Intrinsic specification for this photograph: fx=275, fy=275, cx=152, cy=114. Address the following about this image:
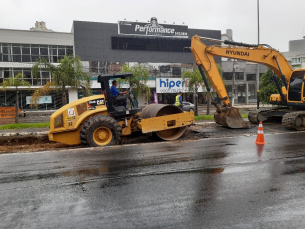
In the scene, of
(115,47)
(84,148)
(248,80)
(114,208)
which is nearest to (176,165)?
(114,208)

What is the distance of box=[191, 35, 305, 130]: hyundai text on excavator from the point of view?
40.8 ft

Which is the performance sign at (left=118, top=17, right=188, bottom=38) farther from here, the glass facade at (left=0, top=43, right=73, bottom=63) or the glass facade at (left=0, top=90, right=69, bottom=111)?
the glass facade at (left=0, top=90, right=69, bottom=111)

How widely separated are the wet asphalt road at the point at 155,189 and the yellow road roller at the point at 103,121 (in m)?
1.01

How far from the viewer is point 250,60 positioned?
13039mm

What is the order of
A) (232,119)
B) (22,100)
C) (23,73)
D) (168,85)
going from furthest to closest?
(168,85)
(22,100)
(23,73)
(232,119)

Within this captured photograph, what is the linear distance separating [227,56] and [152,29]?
28.3 meters

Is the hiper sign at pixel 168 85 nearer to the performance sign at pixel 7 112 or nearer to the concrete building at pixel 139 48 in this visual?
the concrete building at pixel 139 48

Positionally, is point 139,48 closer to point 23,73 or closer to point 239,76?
point 23,73

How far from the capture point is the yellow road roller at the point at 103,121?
29.6 feet

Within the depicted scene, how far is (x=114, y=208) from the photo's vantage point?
4312mm

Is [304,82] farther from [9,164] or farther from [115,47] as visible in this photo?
[115,47]

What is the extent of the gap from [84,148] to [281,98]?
33.2 feet

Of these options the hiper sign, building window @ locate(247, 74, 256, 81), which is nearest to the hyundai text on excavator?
the hiper sign

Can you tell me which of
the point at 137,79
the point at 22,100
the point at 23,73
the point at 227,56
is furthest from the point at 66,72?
the point at 22,100
